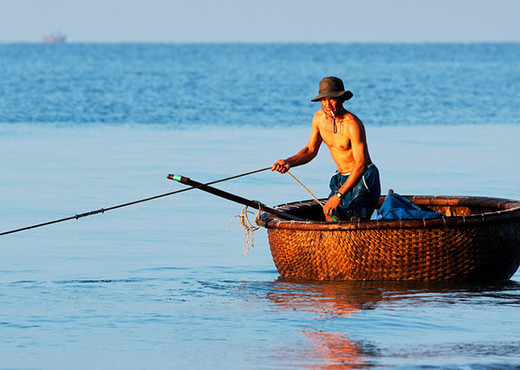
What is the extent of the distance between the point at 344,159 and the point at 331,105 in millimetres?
481

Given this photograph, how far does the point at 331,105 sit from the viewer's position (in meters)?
8.91

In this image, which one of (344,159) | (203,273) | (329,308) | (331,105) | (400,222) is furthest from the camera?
(203,273)

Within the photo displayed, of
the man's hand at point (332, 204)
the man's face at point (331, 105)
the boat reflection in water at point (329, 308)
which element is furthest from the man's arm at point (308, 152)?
the boat reflection in water at point (329, 308)

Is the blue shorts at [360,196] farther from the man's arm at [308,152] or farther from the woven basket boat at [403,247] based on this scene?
the woven basket boat at [403,247]

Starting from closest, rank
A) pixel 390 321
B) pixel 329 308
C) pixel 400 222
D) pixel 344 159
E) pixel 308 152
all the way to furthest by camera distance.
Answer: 1. pixel 390 321
2. pixel 329 308
3. pixel 400 222
4. pixel 344 159
5. pixel 308 152

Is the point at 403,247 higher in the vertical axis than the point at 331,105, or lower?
lower

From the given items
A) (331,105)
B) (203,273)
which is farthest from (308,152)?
(203,273)

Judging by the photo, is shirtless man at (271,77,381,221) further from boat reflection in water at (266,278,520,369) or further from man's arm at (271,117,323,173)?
boat reflection in water at (266,278,520,369)

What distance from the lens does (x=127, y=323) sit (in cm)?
765

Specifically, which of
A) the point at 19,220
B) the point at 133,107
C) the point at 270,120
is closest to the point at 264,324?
the point at 19,220

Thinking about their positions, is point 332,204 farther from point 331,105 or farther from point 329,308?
point 329,308

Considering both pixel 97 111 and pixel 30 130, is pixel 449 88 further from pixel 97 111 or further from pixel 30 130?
pixel 30 130

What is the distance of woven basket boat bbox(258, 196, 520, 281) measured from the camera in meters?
8.48

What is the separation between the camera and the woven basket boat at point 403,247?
27.8 ft
